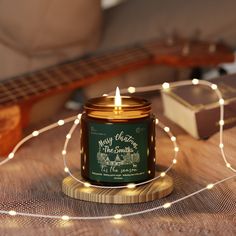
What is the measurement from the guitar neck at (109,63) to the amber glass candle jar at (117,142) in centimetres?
42

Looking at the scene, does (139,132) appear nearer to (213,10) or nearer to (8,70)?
(8,70)

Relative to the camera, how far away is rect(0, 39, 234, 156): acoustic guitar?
1.11 metres

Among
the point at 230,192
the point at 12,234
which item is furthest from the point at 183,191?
the point at 12,234

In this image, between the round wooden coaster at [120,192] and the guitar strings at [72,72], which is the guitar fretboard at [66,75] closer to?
the guitar strings at [72,72]

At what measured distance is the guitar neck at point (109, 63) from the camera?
114 cm

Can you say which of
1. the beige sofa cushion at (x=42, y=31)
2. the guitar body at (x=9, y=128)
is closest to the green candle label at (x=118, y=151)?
the guitar body at (x=9, y=128)

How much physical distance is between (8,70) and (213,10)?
470 millimetres

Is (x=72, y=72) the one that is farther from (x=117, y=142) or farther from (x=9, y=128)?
(x=117, y=142)

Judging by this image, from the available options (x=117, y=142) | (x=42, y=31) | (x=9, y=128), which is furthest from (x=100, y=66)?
(x=117, y=142)

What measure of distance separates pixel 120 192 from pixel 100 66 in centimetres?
58

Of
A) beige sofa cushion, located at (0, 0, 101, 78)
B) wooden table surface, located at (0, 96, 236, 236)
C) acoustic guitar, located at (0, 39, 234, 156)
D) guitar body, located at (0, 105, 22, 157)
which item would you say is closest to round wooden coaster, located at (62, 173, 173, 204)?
wooden table surface, located at (0, 96, 236, 236)

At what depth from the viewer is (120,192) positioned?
0.69m

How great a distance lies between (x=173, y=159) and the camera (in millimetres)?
863

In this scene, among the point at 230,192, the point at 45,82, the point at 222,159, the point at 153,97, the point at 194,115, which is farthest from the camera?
the point at 153,97
